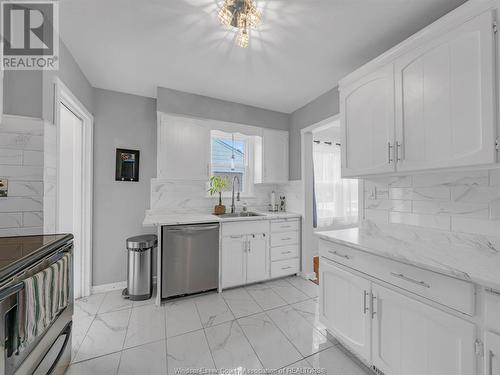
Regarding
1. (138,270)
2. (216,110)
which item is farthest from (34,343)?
(216,110)

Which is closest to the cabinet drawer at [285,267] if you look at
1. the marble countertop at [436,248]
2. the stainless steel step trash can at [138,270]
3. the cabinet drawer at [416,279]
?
the marble countertop at [436,248]

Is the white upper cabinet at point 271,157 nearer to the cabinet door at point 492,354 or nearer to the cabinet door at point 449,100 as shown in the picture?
the cabinet door at point 449,100

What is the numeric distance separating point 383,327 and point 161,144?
2.70 m

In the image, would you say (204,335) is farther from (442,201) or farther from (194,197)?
(442,201)

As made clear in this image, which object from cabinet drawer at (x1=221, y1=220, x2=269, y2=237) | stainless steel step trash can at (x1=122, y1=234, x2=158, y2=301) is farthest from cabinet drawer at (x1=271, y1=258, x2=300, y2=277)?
stainless steel step trash can at (x1=122, y1=234, x2=158, y2=301)

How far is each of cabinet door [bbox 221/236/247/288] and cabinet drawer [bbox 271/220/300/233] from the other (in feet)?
1.51

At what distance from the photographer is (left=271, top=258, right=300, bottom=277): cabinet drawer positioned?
2904 millimetres

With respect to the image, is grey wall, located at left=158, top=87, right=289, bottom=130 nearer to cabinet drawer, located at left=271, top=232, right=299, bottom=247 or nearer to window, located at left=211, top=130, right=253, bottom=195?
window, located at left=211, top=130, right=253, bottom=195

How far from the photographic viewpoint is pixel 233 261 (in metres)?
2.66

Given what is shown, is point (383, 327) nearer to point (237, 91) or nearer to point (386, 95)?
point (386, 95)

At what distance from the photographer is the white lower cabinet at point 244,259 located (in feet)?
8.63

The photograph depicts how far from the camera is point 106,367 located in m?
1.50

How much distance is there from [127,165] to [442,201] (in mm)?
3155

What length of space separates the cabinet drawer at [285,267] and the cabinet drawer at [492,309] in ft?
7.08
